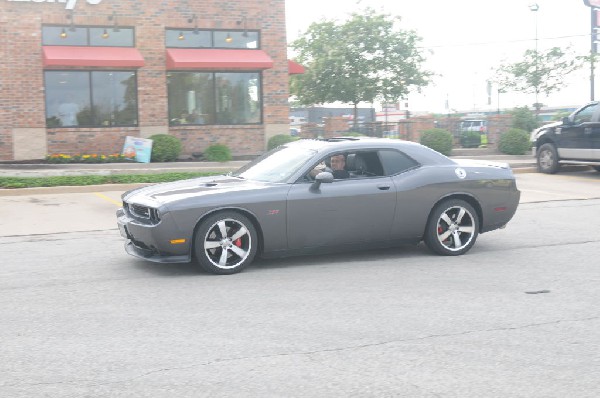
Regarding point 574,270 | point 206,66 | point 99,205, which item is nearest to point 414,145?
point 574,270

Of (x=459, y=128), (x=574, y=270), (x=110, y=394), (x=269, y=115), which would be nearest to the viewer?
(x=110, y=394)

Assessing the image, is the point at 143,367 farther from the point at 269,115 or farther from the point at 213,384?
the point at 269,115

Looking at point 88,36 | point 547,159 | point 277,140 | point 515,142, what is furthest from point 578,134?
point 88,36

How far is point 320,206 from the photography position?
8516 mm

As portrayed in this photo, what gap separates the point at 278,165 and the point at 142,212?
5.56ft

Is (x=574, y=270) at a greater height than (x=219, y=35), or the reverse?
(x=219, y=35)

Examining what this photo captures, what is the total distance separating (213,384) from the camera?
4801mm

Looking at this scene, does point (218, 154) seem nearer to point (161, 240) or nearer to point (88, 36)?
point (88, 36)

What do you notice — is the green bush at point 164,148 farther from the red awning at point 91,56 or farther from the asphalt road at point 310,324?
the asphalt road at point 310,324

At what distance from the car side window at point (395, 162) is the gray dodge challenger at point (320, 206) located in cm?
1

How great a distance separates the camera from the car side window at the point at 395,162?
9.11 metres

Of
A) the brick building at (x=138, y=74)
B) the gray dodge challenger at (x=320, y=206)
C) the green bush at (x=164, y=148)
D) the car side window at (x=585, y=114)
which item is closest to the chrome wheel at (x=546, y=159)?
the car side window at (x=585, y=114)

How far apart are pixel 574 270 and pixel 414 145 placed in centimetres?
237

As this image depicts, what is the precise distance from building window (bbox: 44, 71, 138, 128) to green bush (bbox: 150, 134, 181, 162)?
4.89ft
